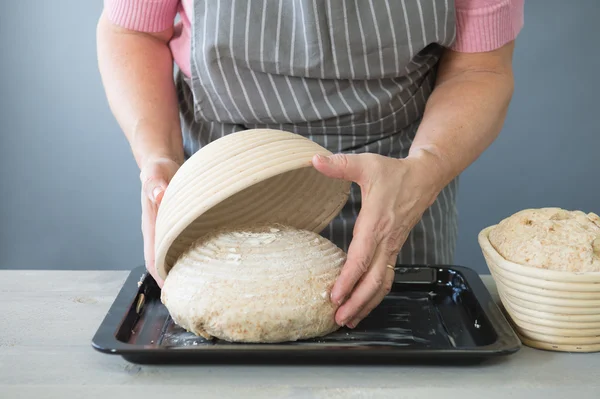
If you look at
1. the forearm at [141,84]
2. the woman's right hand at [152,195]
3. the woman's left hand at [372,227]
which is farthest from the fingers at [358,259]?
the forearm at [141,84]

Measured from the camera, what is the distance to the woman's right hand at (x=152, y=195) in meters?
1.09

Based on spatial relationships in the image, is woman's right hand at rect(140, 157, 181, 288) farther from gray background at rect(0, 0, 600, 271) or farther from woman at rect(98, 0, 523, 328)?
gray background at rect(0, 0, 600, 271)

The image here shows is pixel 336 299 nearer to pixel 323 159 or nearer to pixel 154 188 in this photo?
pixel 323 159

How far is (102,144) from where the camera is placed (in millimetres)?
2395

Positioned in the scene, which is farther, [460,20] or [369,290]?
[460,20]

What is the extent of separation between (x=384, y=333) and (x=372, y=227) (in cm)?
15

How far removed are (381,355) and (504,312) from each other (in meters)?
0.29

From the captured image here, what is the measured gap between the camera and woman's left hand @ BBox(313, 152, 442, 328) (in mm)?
996

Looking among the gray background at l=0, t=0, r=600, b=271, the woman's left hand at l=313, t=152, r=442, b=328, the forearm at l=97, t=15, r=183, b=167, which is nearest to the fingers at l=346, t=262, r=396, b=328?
the woman's left hand at l=313, t=152, r=442, b=328

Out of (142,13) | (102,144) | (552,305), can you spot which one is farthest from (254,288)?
(102,144)


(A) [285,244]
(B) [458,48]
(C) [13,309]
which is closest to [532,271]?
(A) [285,244]

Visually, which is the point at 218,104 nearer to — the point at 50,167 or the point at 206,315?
the point at 206,315

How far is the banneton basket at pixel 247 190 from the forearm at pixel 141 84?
0.24 metres

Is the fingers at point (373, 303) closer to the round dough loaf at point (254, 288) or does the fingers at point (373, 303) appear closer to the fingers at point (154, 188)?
the round dough loaf at point (254, 288)
